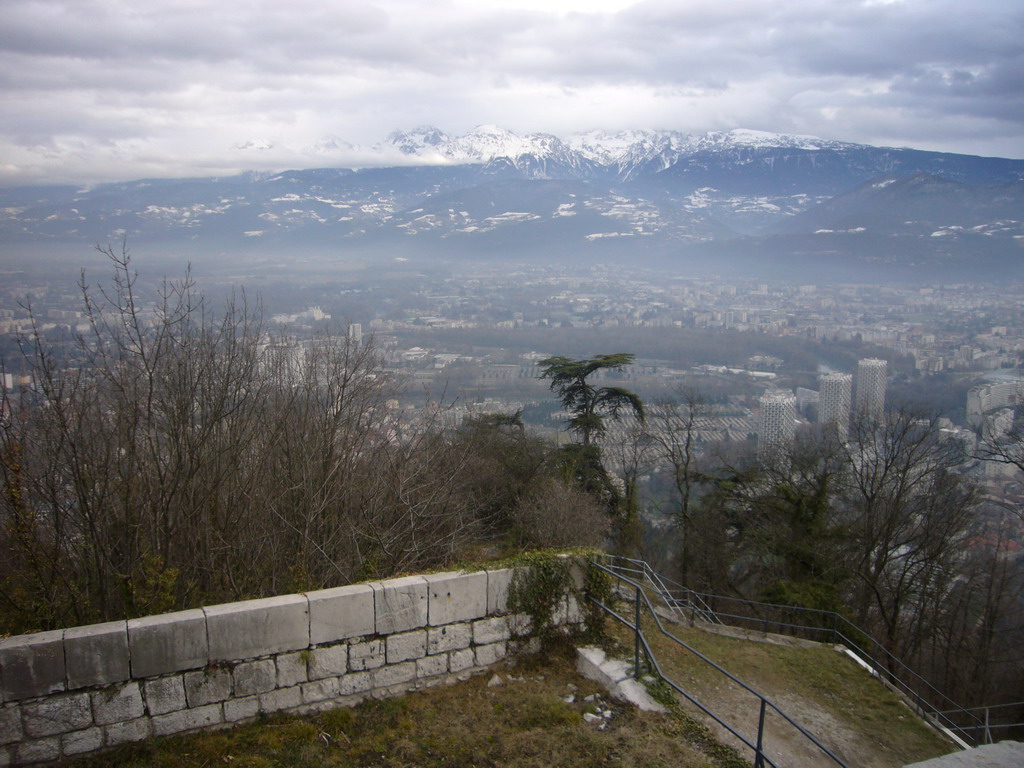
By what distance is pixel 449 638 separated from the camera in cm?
661

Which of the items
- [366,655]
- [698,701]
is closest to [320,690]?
[366,655]

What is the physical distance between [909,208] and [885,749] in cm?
12797

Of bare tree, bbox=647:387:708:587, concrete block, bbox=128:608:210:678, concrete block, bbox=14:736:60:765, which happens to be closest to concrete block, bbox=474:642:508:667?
concrete block, bbox=128:608:210:678

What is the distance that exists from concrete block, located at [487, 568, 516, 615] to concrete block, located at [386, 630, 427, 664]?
31.3 inches

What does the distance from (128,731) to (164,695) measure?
349 mm

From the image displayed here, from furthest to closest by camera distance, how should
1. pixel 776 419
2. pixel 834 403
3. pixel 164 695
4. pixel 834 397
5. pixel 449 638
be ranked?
1. pixel 834 397
2. pixel 834 403
3. pixel 776 419
4. pixel 449 638
5. pixel 164 695

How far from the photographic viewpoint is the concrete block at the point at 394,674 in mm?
6223

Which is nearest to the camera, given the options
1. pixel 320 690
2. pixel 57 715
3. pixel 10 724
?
pixel 10 724

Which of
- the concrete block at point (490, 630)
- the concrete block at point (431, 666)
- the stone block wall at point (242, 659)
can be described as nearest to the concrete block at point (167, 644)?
the stone block wall at point (242, 659)

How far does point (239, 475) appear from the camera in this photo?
30.6 ft

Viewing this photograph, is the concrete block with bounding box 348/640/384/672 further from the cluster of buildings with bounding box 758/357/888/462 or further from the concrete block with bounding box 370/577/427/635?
the cluster of buildings with bounding box 758/357/888/462

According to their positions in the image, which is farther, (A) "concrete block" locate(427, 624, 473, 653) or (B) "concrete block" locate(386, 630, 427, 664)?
(A) "concrete block" locate(427, 624, 473, 653)

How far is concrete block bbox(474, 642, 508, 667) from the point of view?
6.80 meters

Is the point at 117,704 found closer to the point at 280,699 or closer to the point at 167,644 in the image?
the point at 167,644
